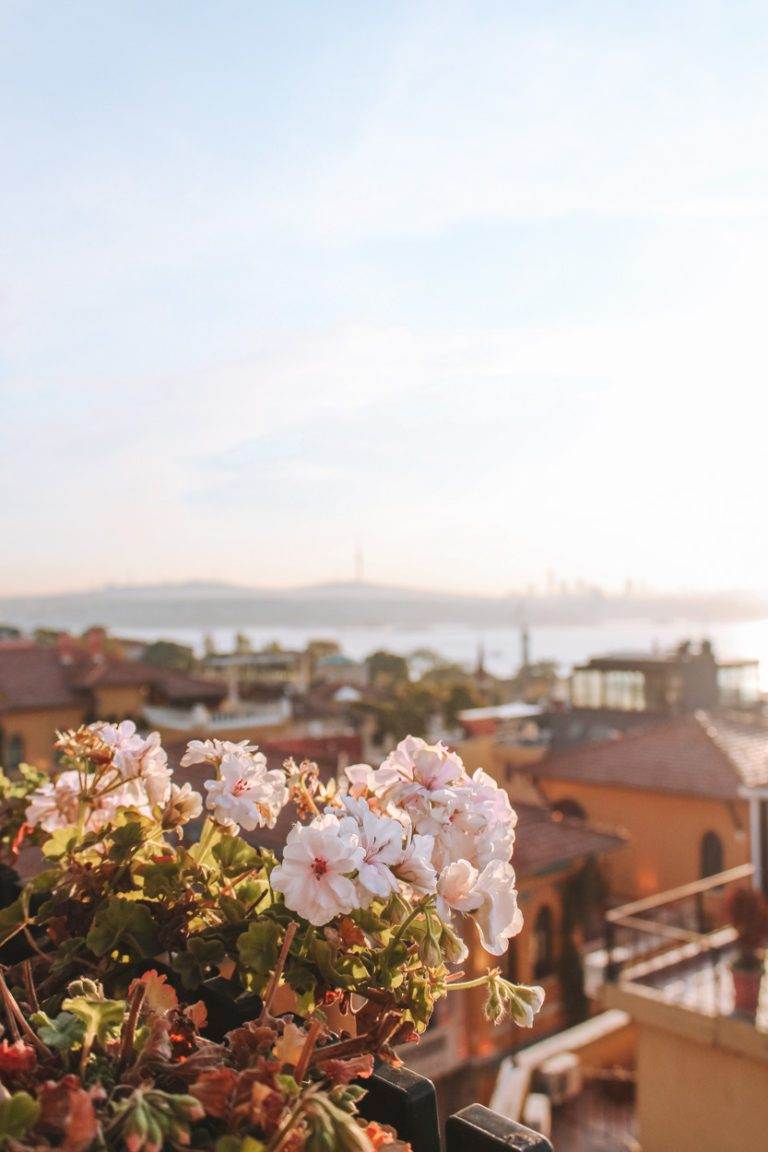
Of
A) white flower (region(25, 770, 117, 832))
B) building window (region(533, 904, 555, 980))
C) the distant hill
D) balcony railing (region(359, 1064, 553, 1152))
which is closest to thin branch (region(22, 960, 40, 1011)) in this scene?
white flower (region(25, 770, 117, 832))

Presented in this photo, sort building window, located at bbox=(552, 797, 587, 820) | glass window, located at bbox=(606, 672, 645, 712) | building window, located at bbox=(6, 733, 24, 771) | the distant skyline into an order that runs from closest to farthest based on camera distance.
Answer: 1. the distant skyline
2. building window, located at bbox=(552, 797, 587, 820)
3. building window, located at bbox=(6, 733, 24, 771)
4. glass window, located at bbox=(606, 672, 645, 712)

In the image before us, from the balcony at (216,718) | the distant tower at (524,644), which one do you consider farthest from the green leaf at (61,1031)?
the distant tower at (524,644)

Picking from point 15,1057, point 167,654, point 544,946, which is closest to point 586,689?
point 544,946

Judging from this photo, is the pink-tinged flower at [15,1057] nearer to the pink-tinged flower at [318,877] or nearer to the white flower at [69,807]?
the pink-tinged flower at [318,877]

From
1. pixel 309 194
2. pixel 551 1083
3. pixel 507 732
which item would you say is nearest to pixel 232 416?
pixel 309 194

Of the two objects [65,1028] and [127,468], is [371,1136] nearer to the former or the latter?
[65,1028]

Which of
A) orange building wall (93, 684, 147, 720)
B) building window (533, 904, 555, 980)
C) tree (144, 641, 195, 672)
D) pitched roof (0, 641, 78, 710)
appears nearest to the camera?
building window (533, 904, 555, 980)

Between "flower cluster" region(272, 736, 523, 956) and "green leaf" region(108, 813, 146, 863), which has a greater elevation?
"flower cluster" region(272, 736, 523, 956)

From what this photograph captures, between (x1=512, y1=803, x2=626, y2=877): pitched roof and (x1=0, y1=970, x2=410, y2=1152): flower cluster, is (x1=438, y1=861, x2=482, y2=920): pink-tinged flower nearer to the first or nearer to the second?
(x1=0, y1=970, x2=410, y2=1152): flower cluster
